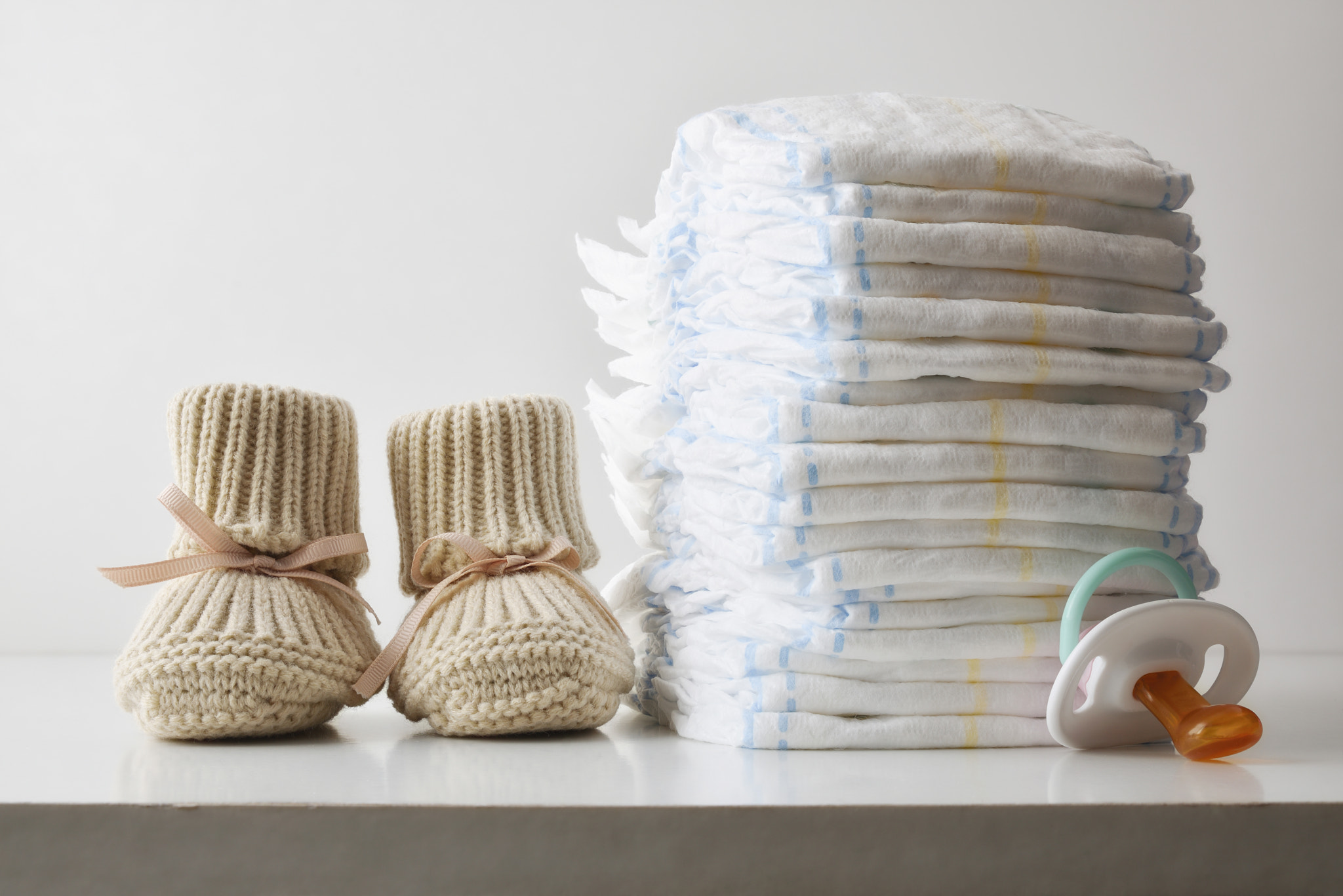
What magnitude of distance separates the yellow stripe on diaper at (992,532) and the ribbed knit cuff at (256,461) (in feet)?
1.28

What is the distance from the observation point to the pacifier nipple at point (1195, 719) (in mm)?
515

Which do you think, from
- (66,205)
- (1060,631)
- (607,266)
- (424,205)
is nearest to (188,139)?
(66,205)

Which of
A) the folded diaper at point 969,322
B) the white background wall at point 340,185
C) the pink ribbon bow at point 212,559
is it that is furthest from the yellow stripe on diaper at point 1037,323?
the white background wall at point 340,185

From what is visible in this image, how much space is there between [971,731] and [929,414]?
176 mm

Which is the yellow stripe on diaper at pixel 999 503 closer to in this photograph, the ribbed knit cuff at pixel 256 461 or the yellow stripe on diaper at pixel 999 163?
the yellow stripe on diaper at pixel 999 163

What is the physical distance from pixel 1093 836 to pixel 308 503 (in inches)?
18.5

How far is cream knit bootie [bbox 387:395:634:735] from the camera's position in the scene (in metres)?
0.58

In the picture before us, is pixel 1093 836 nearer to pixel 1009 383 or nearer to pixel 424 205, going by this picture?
pixel 1009 383

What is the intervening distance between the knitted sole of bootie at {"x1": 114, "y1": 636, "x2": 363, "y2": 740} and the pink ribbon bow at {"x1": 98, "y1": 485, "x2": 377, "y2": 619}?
0.05 metres

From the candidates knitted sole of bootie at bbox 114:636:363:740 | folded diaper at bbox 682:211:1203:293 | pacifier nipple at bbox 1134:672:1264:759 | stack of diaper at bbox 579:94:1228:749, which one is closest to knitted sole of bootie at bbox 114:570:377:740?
knitted sole of bootie at bbox 114:636:363:740

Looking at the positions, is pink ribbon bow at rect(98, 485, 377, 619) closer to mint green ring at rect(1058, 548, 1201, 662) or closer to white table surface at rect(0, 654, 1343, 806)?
white table surface at rect(0, 654, 1343, 806)

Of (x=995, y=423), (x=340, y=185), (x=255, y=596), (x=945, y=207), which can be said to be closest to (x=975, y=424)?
(x=995, y=423)

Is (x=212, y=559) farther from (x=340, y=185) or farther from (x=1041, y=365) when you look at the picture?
(x=340, y=185)

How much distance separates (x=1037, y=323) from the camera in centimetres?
57
